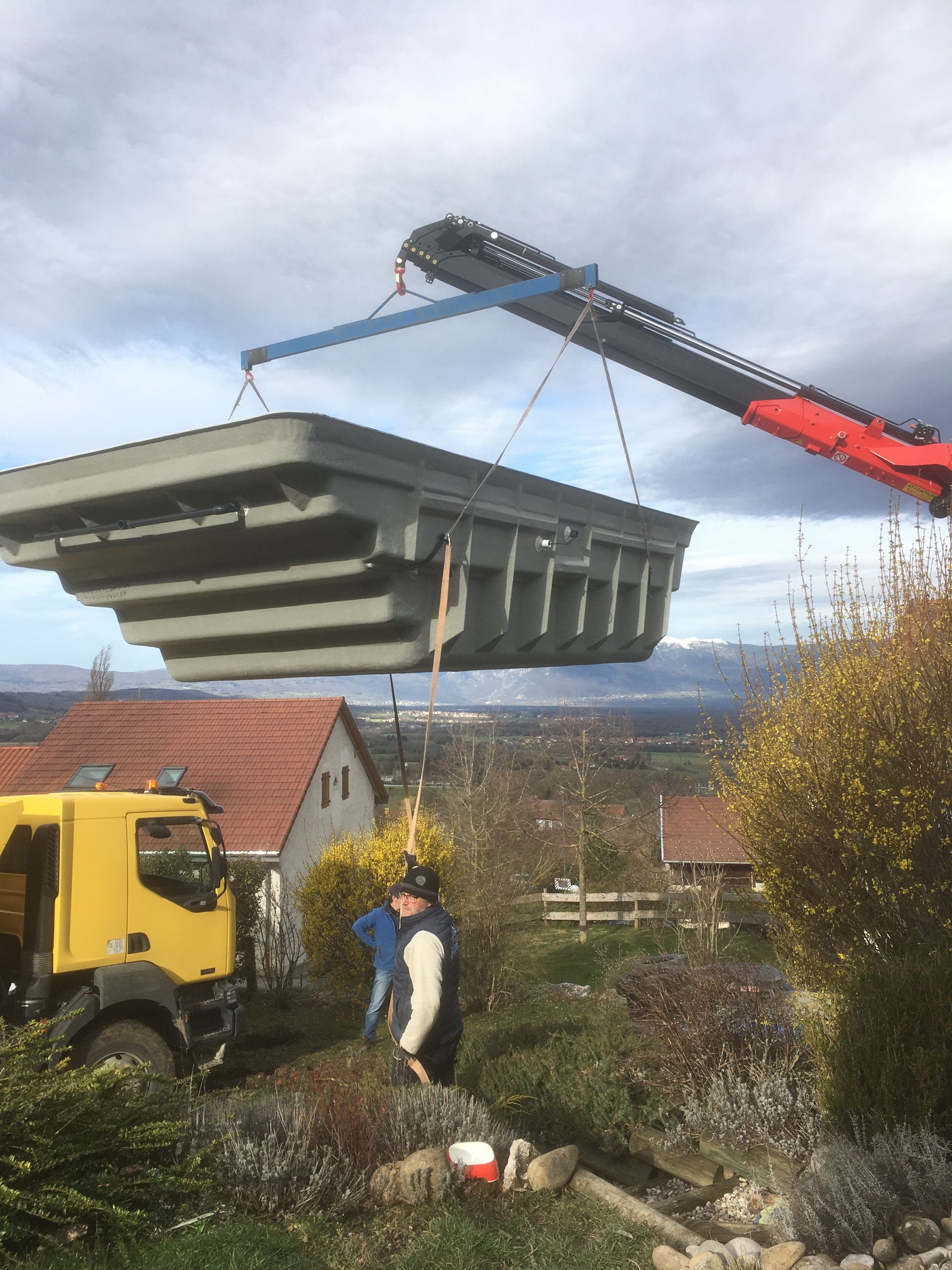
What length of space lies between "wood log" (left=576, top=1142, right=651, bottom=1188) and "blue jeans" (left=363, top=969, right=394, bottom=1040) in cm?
474

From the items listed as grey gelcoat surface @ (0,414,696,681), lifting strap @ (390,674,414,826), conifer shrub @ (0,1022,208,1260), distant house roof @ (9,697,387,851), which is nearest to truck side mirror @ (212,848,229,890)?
conifer shrub @ (0,1022,208,1260)

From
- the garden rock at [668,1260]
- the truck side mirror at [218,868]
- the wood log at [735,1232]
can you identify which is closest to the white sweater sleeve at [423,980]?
the garden rock at [668,1260]

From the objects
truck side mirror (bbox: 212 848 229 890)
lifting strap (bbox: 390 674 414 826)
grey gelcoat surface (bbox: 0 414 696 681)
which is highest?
grey gelcoat surface (bbox: 0 414 696 681)

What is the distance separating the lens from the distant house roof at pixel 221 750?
23.4 m

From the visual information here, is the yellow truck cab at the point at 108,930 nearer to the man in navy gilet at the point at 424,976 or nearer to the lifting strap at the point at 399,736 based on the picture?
the man in navy gilet at the point at 424,976

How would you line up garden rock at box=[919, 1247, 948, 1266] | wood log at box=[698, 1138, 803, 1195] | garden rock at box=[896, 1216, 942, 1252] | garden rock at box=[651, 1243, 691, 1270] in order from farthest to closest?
wood log at box=[698, 1138, 803, 1195] → garden rock at box=[896, 1216, 942, 1252] → garden rock at box=[919, 1247, 948, 1266] → garden rock at box=[651, 1243, 691, 1270]

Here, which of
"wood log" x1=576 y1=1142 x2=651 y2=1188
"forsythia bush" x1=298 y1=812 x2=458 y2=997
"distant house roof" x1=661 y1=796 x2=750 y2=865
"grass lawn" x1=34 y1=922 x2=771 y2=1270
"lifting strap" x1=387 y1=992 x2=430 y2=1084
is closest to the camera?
"grass lawn" x1=34 y1=922 x2=771 y2=1270

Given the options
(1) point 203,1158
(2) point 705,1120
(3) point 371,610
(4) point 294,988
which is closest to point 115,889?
(1) point 203,1158

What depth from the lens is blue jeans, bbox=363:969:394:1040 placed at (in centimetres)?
1180

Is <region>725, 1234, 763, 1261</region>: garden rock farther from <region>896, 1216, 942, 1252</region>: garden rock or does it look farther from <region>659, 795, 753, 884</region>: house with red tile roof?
<region>659, 795, 753, 884</region>: house with red tile roof

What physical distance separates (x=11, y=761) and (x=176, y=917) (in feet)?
79.2

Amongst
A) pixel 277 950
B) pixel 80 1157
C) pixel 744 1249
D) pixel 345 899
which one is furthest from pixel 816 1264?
pixel 277 950

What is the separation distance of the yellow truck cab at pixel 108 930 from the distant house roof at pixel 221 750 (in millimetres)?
12565

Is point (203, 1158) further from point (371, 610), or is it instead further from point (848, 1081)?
point (848, 1081)
